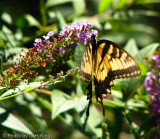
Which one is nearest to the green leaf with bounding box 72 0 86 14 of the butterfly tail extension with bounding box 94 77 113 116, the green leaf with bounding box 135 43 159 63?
the green leaf with bounding box 135 43 159 63

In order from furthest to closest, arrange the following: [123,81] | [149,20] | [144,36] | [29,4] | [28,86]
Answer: [149,20]
[144,36]
[29,4]
[123,81]
[28,86]

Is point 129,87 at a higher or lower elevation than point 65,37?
lower

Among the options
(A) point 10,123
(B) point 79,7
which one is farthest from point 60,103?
(B) point 79,7

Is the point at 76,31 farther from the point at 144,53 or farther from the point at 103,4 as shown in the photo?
the point at 103,4

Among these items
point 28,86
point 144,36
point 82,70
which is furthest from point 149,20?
point 28,86

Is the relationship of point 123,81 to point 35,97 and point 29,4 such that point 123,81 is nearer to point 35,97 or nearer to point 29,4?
point 35,97

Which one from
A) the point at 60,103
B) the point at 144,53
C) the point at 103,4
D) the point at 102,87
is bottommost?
the point at 60,103
